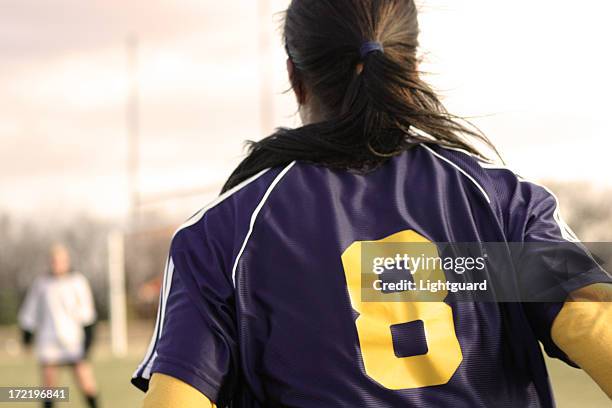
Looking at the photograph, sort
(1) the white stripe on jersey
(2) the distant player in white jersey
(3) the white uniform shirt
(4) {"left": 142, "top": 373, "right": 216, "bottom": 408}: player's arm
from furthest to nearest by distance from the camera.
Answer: (3) the white uniform shirt, (2) the distant player in white jersey, (1) the white stripe on jersey, (4) {"left": 142, "top": 373, "right": 216, "bottom": 408}: player's arm

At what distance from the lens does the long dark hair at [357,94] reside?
1526 mm

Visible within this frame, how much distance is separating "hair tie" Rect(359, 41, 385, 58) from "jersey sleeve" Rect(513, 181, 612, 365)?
0.33 metres

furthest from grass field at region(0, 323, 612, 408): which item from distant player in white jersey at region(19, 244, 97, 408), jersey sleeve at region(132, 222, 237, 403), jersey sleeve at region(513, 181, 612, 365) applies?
jersey sleeve at region(132, 222, 237, 403)

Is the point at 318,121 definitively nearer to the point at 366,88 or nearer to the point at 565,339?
the point at 366,88

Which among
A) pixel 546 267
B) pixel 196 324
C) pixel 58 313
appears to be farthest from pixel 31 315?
pixel 546 267

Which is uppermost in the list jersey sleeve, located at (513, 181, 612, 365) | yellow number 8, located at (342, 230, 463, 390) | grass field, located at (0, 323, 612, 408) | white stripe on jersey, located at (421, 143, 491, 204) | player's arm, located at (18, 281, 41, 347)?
white stripe on jersey, located at (421, 143, 491, 204)

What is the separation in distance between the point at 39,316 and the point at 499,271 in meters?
8.72

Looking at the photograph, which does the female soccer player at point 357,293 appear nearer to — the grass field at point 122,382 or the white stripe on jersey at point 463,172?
the white stripe on jersey at point 463,172

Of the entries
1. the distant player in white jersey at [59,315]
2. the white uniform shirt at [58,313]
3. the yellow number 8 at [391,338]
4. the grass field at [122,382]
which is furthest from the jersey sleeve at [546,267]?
the white uniform shirt at [58,313]

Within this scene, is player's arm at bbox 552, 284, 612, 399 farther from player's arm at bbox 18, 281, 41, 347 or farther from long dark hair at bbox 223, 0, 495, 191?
player's arm at bbox 18, 281, 41, 347

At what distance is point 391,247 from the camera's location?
1471mm

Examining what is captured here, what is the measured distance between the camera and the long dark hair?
5.01 feet

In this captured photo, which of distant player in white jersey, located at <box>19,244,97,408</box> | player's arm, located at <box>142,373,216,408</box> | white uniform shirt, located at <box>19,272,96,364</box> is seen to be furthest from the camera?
white uniform shirt, located at <box>19,272,96,364</box>

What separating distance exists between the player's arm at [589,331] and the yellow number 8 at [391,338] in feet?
0.52
